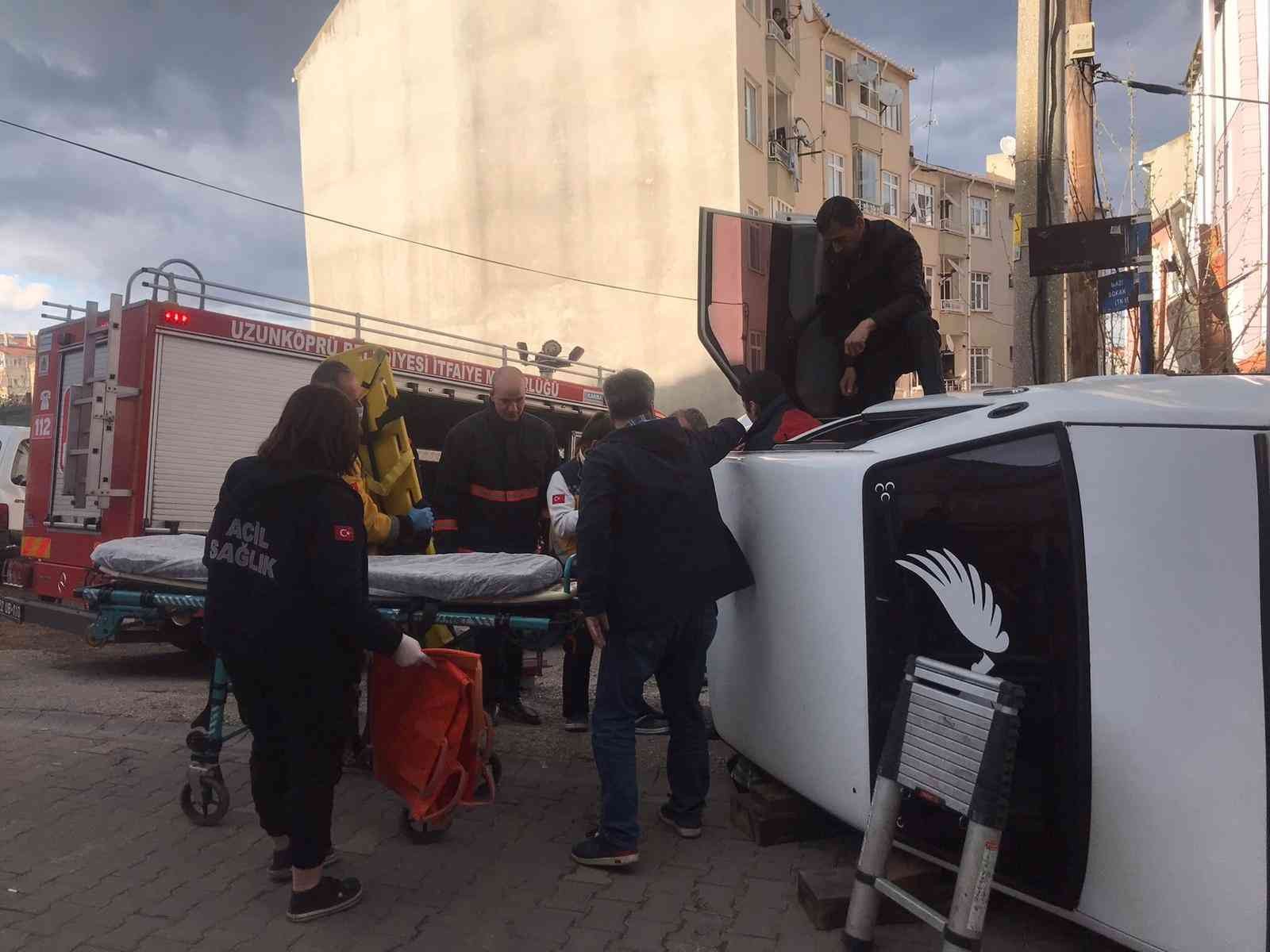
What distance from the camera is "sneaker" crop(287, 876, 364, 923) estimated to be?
317cm

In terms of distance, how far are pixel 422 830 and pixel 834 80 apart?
28927 millimetres

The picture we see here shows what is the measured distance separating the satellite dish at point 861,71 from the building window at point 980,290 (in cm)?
1304

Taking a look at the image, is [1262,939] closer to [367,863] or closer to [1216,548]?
[1216,548]

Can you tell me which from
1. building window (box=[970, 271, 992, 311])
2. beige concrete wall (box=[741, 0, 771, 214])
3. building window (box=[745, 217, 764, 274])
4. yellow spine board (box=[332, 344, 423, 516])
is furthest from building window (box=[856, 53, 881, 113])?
yellow spine board (box=[332, 344, 423, 516])

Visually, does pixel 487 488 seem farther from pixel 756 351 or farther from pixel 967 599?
pixel 967 599

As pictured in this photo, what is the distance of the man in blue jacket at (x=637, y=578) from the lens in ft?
11.7

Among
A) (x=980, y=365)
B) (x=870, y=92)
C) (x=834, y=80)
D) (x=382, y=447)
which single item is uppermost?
(x=870, y=92)

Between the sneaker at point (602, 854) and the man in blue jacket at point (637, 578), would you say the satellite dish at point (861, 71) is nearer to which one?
the man in blue jacket at point (637, 578)

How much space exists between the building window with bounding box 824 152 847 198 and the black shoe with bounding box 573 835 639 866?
25356 millimetres

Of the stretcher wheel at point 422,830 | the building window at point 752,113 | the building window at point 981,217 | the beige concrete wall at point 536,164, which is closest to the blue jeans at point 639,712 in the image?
the stretcher wheel at point 422,830

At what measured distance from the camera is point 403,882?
137 inches

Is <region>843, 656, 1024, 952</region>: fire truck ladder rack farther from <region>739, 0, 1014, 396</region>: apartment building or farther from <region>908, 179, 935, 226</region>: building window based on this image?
<region>908, 179, 935, 226</region>: building window

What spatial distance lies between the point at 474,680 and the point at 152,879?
1.24 metres

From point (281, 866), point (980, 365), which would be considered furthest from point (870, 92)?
point (281, 866)
